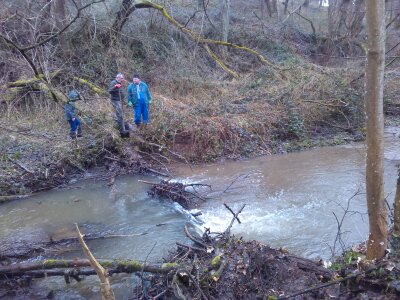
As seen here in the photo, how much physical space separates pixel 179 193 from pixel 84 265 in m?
4.24

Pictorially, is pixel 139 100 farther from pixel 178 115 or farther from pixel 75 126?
pixel 75 126

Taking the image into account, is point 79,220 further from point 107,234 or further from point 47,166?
point 47,166

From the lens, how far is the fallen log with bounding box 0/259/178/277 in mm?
5275

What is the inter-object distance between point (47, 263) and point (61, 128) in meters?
7.74

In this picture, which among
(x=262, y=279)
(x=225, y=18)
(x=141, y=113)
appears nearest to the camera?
(x=262, y=279)

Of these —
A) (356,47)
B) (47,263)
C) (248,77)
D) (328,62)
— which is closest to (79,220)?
(47,263)

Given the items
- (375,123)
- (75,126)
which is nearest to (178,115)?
(75,126)

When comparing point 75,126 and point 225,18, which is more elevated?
point 225,18

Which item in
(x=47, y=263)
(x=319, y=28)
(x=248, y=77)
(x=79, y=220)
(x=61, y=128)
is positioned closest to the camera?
(x=47, y=263)

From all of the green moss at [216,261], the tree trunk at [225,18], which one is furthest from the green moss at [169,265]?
the tree trunk at [225,18]

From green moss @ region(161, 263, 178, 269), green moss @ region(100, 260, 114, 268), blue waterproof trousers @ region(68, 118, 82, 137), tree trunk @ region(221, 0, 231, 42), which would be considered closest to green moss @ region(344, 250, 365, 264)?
green moss @ region(161, 263, 178, 269)

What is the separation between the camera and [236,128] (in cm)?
1372

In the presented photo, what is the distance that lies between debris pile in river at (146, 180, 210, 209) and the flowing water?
0.78 feet

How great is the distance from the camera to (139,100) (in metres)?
12.8
